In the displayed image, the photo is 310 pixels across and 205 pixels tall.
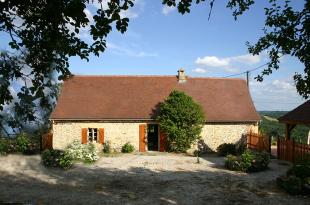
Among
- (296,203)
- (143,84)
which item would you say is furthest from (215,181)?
(143,84)

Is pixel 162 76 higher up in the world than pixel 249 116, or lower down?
higher up

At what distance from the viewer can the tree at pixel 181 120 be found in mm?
24438

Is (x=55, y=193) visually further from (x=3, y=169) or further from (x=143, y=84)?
(x=143, y=84)

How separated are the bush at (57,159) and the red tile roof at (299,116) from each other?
11.7 metres

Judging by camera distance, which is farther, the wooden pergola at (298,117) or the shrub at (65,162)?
the wooden pergola at (298,117)

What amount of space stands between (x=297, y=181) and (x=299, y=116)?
293 inches

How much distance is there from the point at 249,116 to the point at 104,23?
2017cm

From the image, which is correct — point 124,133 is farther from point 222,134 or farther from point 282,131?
point 282,131

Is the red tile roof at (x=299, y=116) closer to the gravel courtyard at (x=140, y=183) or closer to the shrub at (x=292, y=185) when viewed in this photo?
the gravel courtyard at (x=140, y=183)

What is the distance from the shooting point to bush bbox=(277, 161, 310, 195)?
13.3m

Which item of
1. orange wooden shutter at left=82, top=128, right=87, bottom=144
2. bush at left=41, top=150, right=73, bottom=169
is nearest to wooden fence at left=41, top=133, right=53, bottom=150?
orange wooden shutter at left=82, top=128, right=87, bottom=144

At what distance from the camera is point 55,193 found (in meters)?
14.0

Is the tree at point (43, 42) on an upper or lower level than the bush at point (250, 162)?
upper

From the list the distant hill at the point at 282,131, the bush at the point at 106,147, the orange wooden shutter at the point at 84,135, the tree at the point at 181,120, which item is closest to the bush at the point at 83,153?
the bush at the point at 106,147
